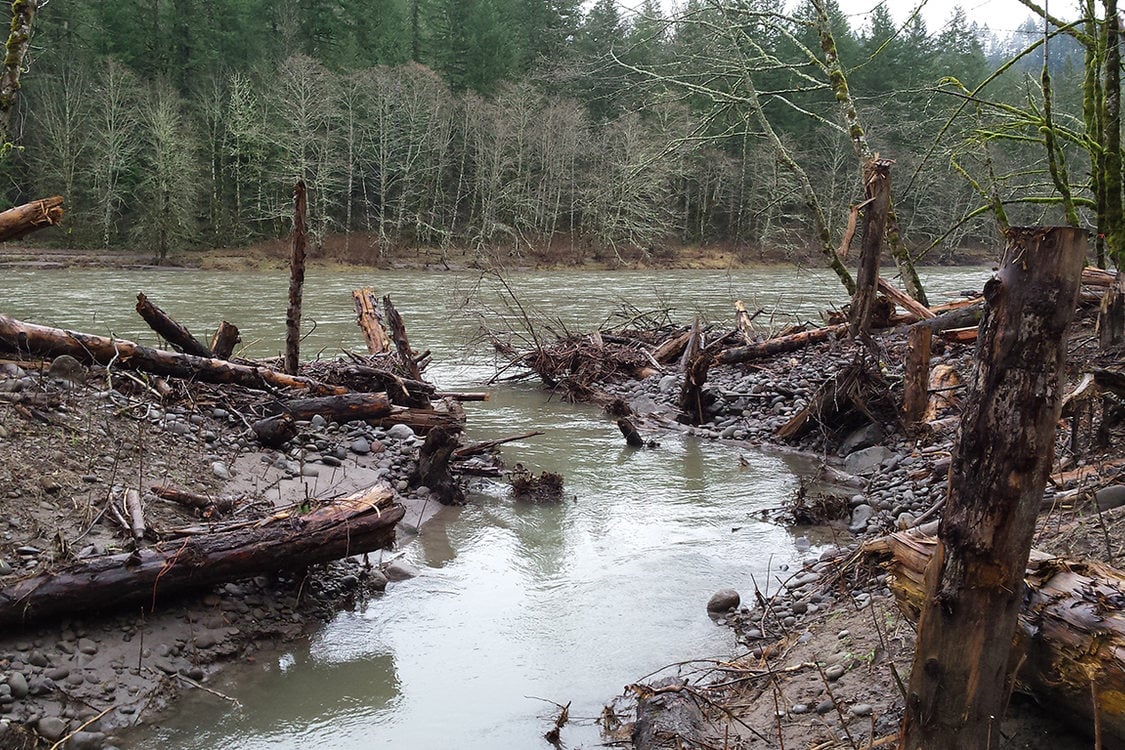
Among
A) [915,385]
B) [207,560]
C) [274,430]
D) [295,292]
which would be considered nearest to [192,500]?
[207,560]

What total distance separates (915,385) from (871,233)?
1687mm

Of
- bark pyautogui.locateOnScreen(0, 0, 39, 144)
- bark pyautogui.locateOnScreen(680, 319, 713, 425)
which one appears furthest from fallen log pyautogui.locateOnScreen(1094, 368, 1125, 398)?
bark pyautogui.locateOnScreen(0, 0, 39, 144)

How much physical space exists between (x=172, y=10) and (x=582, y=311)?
41.3 metres

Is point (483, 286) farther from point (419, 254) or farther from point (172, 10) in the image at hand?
point (172, 10)

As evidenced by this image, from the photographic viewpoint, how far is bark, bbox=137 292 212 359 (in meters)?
8.51

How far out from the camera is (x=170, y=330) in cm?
877

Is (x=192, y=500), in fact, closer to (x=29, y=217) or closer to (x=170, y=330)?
(x=29, y=217)

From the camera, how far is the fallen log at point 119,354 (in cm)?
774

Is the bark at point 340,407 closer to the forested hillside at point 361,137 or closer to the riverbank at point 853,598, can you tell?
the riverbank at point 853,598

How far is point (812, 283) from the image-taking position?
3519cm

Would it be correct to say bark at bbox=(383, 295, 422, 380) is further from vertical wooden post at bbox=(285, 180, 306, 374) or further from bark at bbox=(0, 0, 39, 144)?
bark at bbox=(0, 0, 39, 144)

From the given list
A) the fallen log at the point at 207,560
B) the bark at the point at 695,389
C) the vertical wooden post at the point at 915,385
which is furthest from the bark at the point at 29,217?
the vertical wooden post at the point at 915,385

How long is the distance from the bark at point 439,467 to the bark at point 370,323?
477 centimetres

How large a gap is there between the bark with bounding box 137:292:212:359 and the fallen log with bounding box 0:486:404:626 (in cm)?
410
